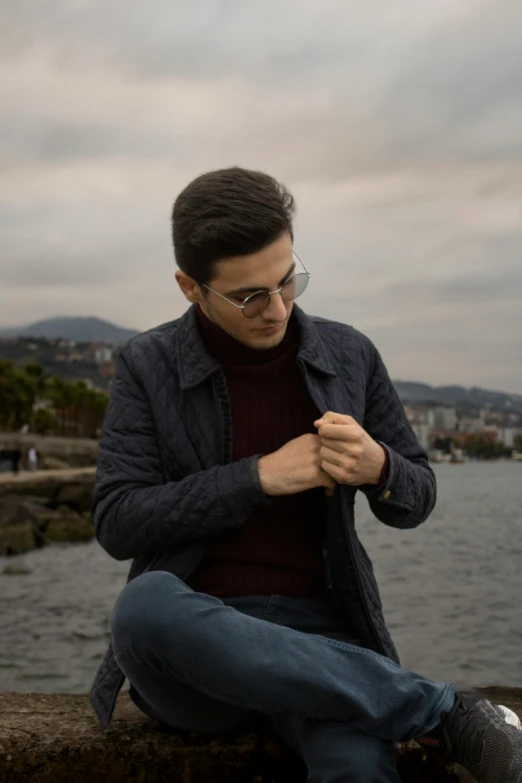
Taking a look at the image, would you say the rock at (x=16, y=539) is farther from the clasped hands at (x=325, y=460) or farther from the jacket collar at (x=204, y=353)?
the clasped hands at (x=325, y=460)

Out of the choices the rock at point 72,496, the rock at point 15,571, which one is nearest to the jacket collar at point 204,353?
the rock at point 15,571

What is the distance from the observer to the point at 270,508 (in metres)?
2.64

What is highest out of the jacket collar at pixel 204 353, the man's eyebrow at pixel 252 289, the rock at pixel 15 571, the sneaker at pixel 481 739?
the man's eyebrow at pixel 252 289

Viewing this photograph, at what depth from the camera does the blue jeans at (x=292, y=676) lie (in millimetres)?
2203

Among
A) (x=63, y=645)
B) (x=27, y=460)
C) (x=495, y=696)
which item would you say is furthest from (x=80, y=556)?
(x=27, y=460)

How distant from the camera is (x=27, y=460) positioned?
5181cm

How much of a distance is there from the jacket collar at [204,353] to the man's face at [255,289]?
80mm

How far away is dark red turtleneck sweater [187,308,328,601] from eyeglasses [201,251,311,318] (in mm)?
147

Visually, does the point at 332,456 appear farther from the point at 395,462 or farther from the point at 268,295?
the point at 268,295

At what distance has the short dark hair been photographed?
2.53 m

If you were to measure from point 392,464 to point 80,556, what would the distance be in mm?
22603

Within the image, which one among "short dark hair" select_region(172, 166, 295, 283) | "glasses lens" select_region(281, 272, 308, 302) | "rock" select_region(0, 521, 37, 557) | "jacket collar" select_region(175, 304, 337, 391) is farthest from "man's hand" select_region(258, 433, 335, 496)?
"rock" select_region(0, 521, 37, 557)

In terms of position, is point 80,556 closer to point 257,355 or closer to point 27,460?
point 257,355

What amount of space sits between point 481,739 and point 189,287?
137 centimetres
